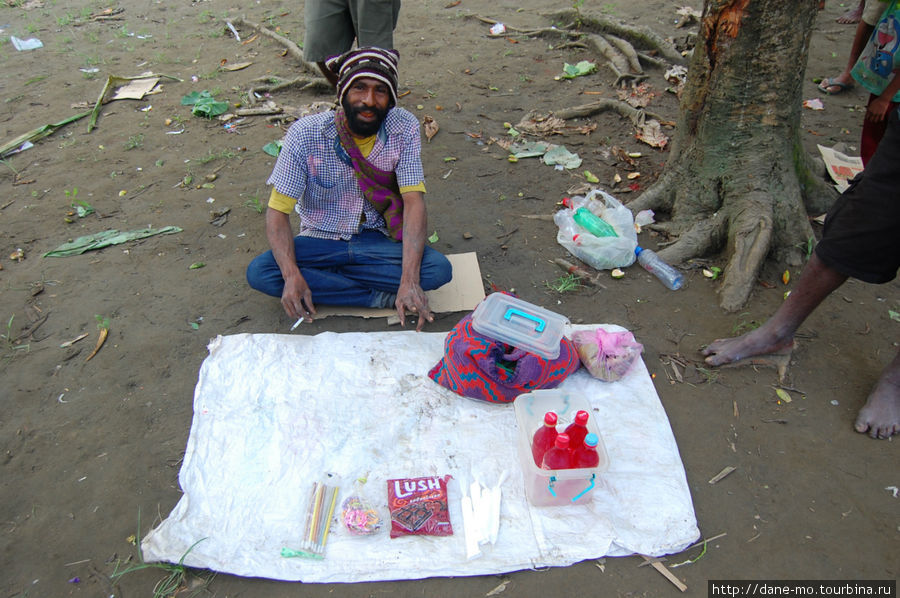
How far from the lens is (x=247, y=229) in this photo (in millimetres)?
3719

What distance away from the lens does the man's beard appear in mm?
2686

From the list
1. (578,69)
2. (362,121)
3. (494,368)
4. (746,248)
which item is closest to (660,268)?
(746,248)

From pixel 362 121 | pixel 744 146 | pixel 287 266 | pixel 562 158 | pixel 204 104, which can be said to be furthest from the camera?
pixel 204 104

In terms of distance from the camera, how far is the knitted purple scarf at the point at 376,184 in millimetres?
2797

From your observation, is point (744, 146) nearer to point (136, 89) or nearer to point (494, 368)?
point (494, 368)

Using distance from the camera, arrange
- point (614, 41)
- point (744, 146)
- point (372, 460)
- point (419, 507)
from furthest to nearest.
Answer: point (614, 41) → point (744, 146) → point (372, 460) → point (419, 507)

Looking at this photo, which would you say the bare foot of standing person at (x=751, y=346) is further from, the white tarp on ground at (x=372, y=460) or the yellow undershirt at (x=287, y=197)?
the yellow undershirt at (x=287, y=197)

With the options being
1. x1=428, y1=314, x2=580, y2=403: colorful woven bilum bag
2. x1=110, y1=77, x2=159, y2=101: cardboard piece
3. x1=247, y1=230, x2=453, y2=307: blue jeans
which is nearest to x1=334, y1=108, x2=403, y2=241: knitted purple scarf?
x1=247, y1=230, x2=453, y2=307: blue jeans

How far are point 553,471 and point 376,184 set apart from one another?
1780 millimetres

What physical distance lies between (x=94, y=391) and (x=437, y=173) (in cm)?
275

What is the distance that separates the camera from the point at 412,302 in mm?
2801

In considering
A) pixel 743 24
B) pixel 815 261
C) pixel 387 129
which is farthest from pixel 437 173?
pixel 815 261

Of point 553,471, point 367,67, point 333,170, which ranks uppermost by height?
point 367,67

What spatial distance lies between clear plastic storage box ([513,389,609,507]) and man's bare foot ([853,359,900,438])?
1206mm
